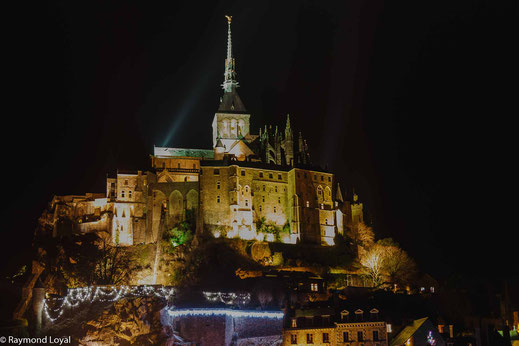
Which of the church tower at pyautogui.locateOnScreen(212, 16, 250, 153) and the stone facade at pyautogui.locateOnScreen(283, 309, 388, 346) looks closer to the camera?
the stone facade at pyautogui.locateOnScreen(283, 309, 388, 346)

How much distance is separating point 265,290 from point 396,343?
1440 cm

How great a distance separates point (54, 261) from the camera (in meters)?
70.4

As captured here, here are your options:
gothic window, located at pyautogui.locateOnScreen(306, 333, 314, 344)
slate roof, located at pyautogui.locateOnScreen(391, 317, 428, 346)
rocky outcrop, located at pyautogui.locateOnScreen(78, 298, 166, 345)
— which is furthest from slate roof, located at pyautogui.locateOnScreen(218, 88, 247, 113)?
slate roof, located at pyautogui.locateOnScreen(391, 317, 428, 346)

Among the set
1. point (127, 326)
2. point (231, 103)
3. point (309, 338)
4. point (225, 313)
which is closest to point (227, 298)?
point (225, 313)

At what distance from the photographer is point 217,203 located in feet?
258

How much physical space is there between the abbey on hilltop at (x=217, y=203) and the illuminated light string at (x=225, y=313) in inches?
952

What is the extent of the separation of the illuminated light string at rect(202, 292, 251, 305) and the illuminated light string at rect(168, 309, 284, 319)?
9.55ft

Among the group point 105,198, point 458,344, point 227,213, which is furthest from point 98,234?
point 458,344

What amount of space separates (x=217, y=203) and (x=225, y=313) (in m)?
28.0

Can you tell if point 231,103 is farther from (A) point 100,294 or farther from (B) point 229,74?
(A) point 100,294

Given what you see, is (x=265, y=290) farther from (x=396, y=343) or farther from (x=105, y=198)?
(x=105, y=198)

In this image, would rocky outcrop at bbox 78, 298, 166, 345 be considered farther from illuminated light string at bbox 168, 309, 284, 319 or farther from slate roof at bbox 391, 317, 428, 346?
slate roof at bbox 391, 317, 428, 346

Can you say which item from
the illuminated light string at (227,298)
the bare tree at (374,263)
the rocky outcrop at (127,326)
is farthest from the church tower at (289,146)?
the rocky outcrop at (127,326)

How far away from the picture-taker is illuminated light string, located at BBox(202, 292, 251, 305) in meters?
55.7
